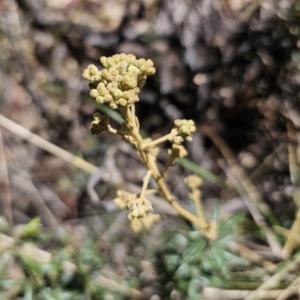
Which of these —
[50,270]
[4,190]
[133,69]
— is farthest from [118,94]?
[4,190]

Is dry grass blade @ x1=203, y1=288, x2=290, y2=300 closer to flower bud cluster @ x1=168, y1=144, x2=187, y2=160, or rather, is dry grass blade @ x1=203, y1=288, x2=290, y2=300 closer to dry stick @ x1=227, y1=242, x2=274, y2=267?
dry stick @ x1=227, y1=242, x2=274, y2=267

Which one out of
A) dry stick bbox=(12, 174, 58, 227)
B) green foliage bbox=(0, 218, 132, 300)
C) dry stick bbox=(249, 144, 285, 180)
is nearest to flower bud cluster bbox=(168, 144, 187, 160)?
green foliage bbox=(0, 218, 132, 300)

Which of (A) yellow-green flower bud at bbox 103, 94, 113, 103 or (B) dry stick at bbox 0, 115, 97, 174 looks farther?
(B) dry stick at bbox 0, 115, 97, 174

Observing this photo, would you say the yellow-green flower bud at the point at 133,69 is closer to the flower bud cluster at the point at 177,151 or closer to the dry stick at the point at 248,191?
the flower bud cluster at the point at 177,151

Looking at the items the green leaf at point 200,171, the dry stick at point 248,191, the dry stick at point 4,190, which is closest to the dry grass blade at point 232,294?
the dry stick at point 248,191

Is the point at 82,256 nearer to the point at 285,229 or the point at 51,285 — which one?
the point at 51,285

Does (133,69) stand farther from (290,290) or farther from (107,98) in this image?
(290,290)
